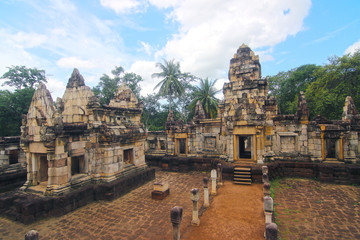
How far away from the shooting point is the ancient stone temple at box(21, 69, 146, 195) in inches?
301

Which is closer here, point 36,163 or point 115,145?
point 36,163

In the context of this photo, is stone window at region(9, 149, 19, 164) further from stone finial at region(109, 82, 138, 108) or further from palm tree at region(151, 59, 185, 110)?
palm tree at region(151, 59, 185, 110)

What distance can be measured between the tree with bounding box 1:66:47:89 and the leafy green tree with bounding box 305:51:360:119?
3205 centimetres

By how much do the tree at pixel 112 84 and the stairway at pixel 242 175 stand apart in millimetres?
22696

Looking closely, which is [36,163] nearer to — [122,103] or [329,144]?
[122,103]

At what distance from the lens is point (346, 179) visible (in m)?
10.9

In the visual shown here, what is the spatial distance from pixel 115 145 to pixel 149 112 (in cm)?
2523

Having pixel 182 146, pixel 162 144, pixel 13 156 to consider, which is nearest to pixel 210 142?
pixel 182 146

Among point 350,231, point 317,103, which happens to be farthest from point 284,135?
point 317,103

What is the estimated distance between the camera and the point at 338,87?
1847cm

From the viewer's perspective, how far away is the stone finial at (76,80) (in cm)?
940

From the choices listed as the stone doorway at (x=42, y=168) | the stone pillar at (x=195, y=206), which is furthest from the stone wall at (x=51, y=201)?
the stone pillar at (x=195, y=206)

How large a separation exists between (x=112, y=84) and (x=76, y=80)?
21.6 metres

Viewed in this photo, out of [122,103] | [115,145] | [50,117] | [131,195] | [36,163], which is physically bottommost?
[131,195]
